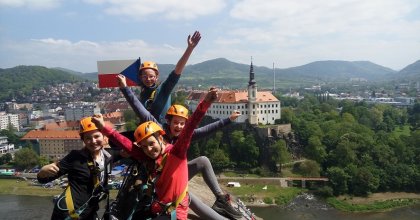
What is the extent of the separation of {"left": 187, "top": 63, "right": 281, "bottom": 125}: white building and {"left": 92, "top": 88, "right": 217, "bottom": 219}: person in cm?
3392

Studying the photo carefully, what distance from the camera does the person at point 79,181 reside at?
308cm

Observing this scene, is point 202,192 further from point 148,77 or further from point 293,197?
point 293,197

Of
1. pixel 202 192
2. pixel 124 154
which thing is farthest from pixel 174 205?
pixel 202 192

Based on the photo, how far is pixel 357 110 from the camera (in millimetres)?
50031

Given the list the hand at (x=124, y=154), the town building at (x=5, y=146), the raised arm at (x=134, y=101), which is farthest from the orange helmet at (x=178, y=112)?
the town building at (x=5, y=146)

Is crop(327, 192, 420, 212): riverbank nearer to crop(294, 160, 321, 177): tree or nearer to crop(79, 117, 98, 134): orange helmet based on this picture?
crop(294, 160, 321, 177): tree

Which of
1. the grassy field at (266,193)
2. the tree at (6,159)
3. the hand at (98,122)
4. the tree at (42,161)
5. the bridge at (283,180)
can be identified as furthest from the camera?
the tree at (6,159)

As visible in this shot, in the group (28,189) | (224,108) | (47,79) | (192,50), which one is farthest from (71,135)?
(47,79)

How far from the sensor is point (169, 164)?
2.96m

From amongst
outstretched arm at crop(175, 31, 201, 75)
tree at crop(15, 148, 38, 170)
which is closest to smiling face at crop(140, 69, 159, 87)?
outstretched arm at crop(175, 31, 201, 75)

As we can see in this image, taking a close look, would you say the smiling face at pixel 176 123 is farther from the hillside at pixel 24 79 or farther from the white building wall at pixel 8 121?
Result: the hillside at pixel 24 79

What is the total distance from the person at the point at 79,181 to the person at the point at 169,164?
0.41 meters

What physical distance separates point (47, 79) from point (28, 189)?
109713mm

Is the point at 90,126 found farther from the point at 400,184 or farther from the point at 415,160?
the point at 415,160
